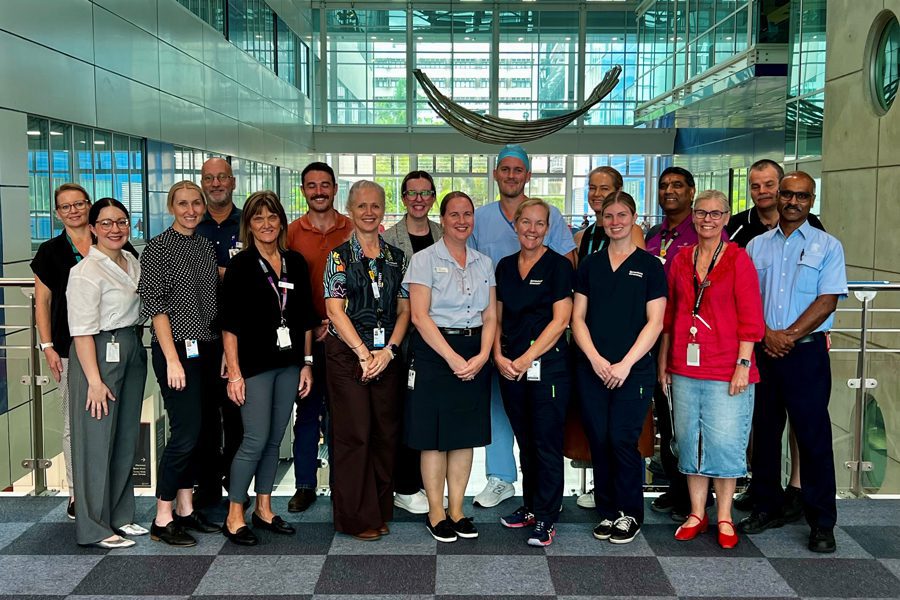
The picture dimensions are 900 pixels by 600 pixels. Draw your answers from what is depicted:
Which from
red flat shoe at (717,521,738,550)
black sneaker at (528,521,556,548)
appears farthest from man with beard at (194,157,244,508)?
red flat shoe at (717,521,738,550)

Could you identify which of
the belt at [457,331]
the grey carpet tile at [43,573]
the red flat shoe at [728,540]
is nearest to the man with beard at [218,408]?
the grey carpet tile at [43,573]

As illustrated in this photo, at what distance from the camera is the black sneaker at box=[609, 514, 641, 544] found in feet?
12.0

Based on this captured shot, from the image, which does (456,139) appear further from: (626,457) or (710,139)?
(626,457)

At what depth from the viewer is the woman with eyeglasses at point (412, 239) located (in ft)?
13.4

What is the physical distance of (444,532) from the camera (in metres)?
3.70

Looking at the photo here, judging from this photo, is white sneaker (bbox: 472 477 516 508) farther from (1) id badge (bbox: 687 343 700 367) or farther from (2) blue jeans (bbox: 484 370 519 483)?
(1) id badge (bbox: 687 343 700 367)

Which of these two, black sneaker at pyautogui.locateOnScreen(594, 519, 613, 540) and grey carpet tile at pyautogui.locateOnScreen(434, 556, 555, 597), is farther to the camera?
black sneaker at pyautogui.locateOnScreen(594, 519, 613, 540)

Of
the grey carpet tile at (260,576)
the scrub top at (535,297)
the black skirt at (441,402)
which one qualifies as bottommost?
the grey carpet tile at (260,576)

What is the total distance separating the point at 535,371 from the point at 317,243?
139cm

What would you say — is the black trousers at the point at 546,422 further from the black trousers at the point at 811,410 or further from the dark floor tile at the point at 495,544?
the black trousers at the point at 811,410

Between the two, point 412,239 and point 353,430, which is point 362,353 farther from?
point 412,239

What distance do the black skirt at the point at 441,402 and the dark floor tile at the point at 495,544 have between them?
43 centimetres

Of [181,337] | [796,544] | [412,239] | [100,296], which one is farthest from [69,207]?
[796,544]

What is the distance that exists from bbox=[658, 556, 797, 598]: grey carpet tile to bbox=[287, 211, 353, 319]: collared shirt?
208cm
